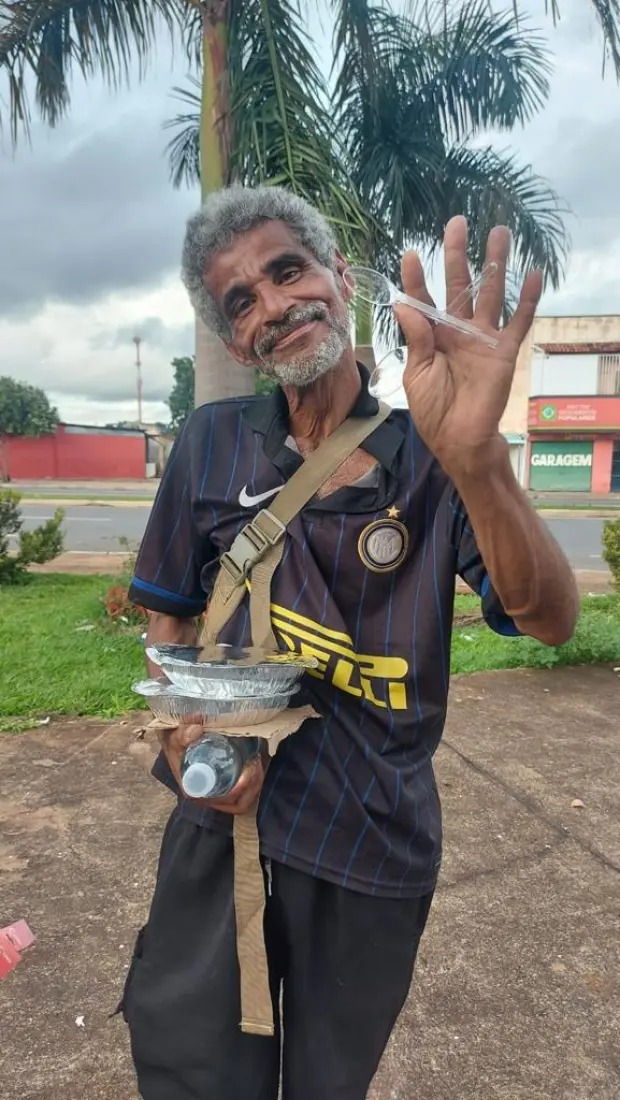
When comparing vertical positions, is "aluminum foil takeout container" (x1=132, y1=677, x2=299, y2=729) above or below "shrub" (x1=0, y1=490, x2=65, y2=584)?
above

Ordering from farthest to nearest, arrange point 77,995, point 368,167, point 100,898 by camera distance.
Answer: point 368,167 → point 100,898 → point 77,995

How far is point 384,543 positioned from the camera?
1153 mm

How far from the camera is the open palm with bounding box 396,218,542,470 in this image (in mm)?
896

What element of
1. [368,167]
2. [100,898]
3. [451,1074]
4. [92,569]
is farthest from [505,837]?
[92,569]

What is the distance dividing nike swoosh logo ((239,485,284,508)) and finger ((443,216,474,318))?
1.45ft

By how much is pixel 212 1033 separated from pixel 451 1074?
912 millimetres

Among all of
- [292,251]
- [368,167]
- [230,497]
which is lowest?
[230,497]

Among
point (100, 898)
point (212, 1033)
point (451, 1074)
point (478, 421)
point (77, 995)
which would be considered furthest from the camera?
point (100, 898)

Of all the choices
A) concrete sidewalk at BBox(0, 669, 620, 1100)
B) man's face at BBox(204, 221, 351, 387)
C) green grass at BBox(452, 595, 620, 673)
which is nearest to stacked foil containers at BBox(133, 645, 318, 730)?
man's face at BBox(204, 221, 351, 387)

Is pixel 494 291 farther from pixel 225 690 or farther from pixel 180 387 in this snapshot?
pixel 180 387

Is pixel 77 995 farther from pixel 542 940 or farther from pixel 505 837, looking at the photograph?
pixel 505 837

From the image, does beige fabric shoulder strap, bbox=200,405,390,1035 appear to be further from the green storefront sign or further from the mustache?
the green storefront sign

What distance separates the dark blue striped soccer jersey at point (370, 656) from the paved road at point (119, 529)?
28.2 ft

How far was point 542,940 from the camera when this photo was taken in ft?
7.46
